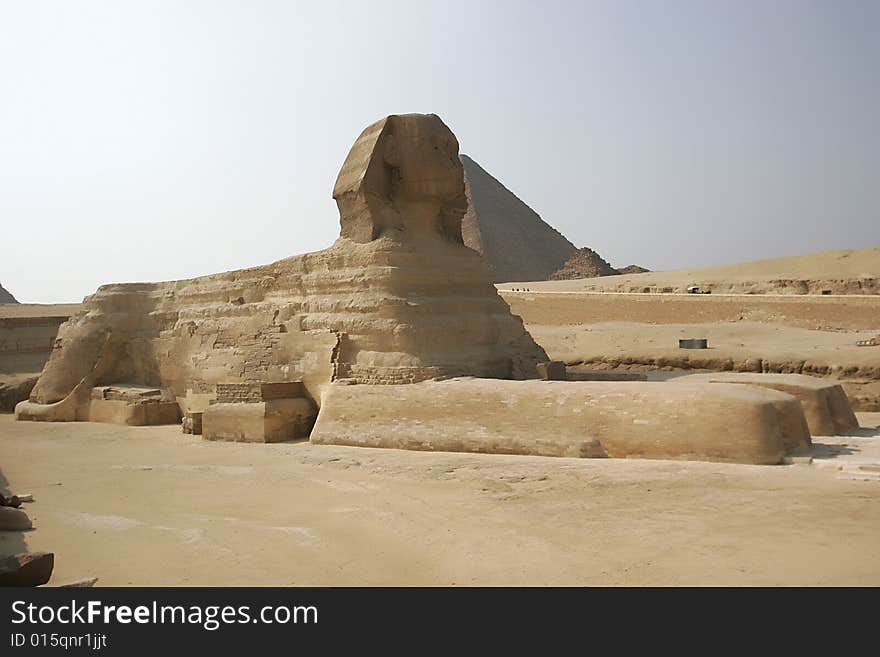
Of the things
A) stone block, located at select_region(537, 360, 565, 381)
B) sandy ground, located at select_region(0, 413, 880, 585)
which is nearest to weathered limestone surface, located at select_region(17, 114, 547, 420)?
stone block, located at select_region(537, 360, 565, 381)

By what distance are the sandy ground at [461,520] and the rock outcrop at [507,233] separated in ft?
104

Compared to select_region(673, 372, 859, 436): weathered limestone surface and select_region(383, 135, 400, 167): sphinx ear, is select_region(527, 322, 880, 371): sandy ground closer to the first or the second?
select_region(673, 372, 859, 436): weathered limestone surface

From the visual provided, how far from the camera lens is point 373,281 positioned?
9.87m

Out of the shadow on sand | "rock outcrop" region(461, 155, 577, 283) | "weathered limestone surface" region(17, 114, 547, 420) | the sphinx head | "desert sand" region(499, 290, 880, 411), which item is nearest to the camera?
the shadow on sand

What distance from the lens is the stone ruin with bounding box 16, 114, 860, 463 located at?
7.25 metres

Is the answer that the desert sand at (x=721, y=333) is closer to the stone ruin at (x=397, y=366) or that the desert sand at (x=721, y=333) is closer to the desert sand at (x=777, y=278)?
the desert sand at (x=777, y=278)

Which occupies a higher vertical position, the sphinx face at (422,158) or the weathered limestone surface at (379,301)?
the sphinx face at (422,158)

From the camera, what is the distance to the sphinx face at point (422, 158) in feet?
34.2

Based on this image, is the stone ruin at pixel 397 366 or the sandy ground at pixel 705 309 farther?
the sandy ground at pixel 705 309

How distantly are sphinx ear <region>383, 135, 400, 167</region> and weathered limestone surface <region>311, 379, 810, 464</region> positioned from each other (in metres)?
3.34

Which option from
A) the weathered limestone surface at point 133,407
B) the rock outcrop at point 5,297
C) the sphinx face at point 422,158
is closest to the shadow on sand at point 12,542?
the sphinx face at point 422,158

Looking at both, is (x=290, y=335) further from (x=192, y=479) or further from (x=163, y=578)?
(x=163, y=578)

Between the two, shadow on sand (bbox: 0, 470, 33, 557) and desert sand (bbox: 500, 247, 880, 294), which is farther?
desert sand (bbox: 500, 247, 880, 294)
